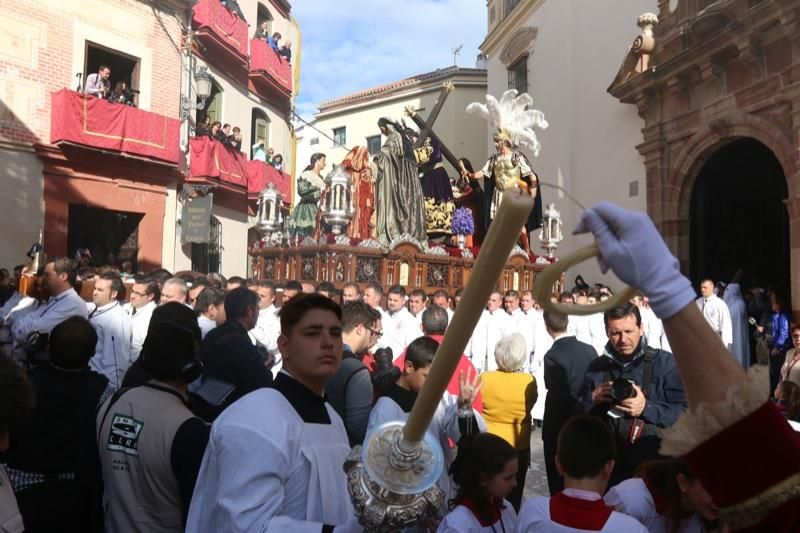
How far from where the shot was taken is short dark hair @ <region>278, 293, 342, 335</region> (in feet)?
7.58

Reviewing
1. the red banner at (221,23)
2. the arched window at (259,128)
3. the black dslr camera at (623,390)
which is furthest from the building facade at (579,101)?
the black dslr camera at (623,390)

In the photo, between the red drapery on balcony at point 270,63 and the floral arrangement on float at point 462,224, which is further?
the red drapery on balcony at point 270,63

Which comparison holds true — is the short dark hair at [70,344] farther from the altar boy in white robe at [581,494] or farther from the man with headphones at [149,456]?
the altar boy in white robe at [581,494]

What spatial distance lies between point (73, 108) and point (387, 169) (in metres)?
7.26

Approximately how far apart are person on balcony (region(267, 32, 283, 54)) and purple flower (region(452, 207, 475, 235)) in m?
11.0

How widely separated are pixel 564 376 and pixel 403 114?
23237 mm

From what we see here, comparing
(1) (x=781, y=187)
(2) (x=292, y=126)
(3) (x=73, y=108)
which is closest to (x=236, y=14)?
(2) (x=292, y=126)

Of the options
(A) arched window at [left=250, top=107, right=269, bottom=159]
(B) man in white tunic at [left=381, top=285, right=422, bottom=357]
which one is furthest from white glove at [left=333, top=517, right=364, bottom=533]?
(A) arched window at [left=250, top=107, right=269, bottom=159]

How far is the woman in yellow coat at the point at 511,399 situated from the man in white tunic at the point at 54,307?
3223 mm

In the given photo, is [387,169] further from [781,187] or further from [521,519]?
[521,519]

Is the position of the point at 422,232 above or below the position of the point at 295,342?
above

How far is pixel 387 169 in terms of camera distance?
13156 millimetres

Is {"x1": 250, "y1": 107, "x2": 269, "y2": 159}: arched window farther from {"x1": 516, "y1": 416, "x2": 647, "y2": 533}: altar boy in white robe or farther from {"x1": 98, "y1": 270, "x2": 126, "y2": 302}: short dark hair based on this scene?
{"x1": 516, "y1": 416, "x2": 647, "y2": 533}: altar boy in white robe

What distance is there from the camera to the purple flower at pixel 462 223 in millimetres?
14594
